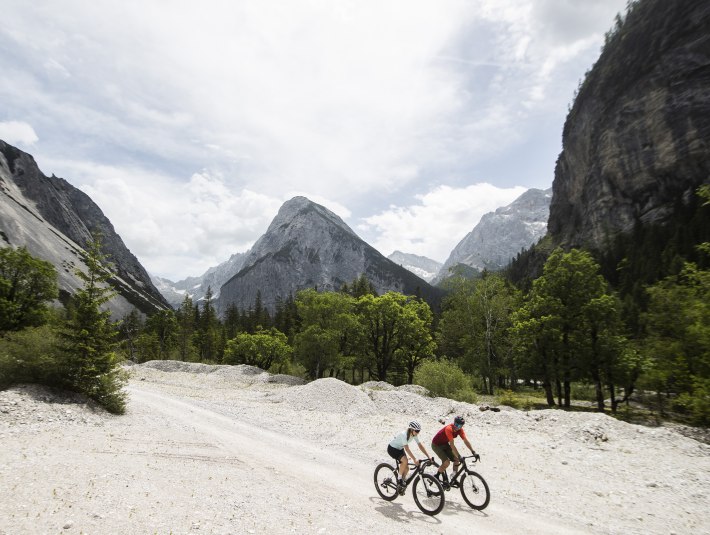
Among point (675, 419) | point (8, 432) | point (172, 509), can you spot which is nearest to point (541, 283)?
point (675, 419)

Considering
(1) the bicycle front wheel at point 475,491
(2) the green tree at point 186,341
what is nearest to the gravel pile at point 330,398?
(1) the bicycle front wheel at point 475,491

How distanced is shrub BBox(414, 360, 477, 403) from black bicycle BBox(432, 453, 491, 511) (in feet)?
71.6

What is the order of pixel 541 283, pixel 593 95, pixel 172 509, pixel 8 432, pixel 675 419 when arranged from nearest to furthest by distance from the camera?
Result: pixel 172 509 → pixel 8 432 → pixel 675 419 → pixel 541 283 → pixel 593 95

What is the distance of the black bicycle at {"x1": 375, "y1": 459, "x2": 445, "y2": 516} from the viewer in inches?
420

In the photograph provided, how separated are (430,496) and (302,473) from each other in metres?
5.32

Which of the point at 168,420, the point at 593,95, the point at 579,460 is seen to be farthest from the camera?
the point at 593,95

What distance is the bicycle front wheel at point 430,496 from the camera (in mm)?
10500

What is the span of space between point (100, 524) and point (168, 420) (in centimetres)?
1457

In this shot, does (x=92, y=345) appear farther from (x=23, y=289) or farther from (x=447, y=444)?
(x=23, y=289)

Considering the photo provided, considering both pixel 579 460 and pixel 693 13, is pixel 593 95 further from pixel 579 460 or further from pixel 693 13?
pixel 579 460

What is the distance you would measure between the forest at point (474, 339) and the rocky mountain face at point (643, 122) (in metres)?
54.7

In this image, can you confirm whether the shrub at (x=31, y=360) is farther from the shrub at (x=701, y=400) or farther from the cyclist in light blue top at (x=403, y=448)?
the shrub at (x=701, y=400)

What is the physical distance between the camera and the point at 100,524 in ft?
26.5

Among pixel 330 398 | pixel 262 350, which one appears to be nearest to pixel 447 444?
pixel 330 398
